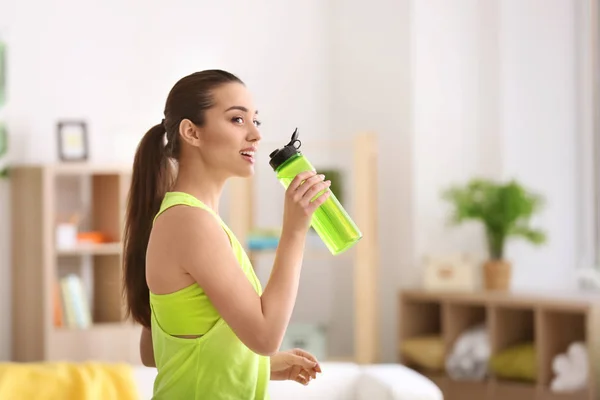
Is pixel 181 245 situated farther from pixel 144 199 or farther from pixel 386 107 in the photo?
pixel 386 107

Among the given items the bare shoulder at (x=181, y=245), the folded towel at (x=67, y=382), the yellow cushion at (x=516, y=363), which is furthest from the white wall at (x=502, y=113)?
the bare shoulder at (x=181, y=245)

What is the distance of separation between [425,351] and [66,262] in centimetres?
188

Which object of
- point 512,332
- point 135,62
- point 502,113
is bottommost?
point 512,332

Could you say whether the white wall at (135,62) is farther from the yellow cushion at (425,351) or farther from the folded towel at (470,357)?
the folded towel at (470,357)

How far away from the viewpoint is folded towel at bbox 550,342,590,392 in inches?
165

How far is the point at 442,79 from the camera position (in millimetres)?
5320

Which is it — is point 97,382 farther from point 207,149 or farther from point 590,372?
point 590,372

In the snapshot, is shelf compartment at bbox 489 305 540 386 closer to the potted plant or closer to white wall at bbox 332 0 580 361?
the potted plant

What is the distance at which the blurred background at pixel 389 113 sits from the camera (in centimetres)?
504

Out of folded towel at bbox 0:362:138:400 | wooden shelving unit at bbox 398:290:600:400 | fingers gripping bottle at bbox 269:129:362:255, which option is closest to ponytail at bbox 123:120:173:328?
fingers gripping bottle at bbox 269:129:362:255

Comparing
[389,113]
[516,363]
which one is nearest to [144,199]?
[516,363]

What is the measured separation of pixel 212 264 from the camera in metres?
1.38

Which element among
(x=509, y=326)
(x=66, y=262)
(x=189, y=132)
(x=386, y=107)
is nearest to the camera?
(x=189, y=132)

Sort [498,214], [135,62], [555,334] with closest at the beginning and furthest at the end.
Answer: [555,334] < [498,214] < [135,62]
